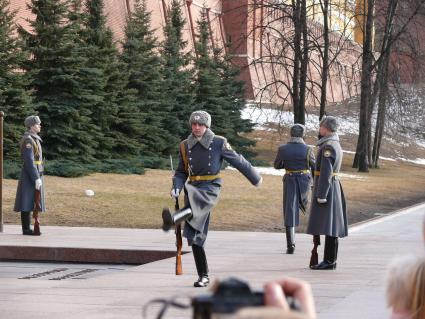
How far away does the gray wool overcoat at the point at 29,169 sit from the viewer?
17156mm

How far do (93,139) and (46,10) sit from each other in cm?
458

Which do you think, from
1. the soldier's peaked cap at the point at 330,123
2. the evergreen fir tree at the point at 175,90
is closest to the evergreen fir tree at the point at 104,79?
the evergreen fir tree at the point at 175,90

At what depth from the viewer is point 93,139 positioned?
35.8 meters

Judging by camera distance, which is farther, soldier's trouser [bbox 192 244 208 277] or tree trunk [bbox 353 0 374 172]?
tree trunk [bbox 353 0 374 172]

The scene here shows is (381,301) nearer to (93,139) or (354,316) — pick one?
(354,316)

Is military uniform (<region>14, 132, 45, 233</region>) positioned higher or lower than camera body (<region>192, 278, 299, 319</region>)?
lower

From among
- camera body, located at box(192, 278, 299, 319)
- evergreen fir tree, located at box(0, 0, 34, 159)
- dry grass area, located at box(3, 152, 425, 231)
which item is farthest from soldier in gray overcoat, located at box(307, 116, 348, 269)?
evergreen fir tree, located at box(0, 0, 34, 159)

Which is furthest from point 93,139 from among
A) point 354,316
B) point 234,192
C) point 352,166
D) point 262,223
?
point 354,316

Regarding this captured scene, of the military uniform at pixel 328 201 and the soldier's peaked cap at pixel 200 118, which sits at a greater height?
the soldier's peaked cap at pixel 200 118

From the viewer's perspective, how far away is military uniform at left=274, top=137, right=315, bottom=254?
1481 cm

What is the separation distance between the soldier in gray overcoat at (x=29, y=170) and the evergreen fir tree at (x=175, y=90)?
24.5 m

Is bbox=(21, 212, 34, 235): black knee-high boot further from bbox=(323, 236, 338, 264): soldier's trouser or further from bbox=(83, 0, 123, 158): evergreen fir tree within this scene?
bbox=(83, 0, 123, 158): evergreen fir tree

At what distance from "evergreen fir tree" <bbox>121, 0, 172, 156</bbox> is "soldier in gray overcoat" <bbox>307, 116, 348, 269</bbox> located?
90.4 feet

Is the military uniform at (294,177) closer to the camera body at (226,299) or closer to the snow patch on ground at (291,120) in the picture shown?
the camera body at (226,299)
